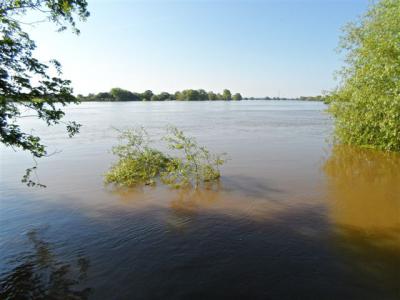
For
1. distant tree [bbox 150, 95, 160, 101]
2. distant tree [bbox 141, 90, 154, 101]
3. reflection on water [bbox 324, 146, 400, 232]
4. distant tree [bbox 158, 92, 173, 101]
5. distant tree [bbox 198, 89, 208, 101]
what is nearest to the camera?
reflection on water [bbox 324, 146, 400, 232]

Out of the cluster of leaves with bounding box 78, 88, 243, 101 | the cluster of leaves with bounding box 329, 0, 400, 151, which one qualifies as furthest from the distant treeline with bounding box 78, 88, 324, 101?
the cluster of leaves with bounding box 329, 0, 400, 151

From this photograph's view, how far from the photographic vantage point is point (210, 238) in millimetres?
7754

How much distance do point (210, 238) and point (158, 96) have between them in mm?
164974

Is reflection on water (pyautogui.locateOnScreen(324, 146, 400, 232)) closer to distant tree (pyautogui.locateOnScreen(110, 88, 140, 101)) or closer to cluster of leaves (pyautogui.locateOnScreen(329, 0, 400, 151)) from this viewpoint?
cluster of leaves (pyautogui.locateOnScreen(329, 0, 400, 151))

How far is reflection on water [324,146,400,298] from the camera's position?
6.21m

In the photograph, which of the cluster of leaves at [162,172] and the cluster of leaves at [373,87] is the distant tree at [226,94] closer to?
the cluster of leaves at [373,87]

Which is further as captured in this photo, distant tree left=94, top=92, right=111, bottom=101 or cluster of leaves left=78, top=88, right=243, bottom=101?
cluster of leaves left=78, top=88, right=243, bottom=101

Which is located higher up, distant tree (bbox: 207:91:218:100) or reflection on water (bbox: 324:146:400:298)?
distant tree (bbox: 207:91:218:100)

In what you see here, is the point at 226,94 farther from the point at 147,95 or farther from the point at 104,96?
the point at 104,96

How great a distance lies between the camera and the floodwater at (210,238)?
5793 millimetres

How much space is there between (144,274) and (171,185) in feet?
20.6

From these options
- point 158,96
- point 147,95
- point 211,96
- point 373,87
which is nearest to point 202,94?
point 211,96

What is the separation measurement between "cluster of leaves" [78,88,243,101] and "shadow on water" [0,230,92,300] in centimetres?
14823

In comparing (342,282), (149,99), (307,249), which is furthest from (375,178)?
(149,99)
